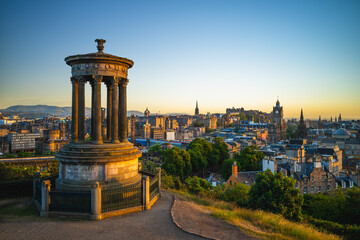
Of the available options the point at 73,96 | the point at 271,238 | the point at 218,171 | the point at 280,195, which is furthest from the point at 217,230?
the point at 218,171

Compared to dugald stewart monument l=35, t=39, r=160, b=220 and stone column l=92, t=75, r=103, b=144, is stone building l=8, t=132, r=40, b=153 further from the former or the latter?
stone column l=92, t=75, r=103, b=144

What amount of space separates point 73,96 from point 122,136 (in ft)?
12.7

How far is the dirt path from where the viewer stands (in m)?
10.9

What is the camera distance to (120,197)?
13.3 m

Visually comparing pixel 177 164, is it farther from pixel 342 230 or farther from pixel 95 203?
pixel 95 203

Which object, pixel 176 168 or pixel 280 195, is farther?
pixel 176 168

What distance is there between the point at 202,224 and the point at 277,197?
42.6ft

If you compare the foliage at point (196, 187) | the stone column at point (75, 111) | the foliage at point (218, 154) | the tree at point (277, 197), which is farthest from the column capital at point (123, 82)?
the foliage at point (218, 154)

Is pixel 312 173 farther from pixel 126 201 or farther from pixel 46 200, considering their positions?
pixel 46 200

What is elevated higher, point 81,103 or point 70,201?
point 81,103

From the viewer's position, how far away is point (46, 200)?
12.7 meters

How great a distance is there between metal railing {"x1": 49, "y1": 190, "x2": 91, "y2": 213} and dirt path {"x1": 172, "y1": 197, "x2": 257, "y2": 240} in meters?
4.25

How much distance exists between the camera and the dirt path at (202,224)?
35.8ft

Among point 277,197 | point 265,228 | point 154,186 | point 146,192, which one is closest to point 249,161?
point 277,197
